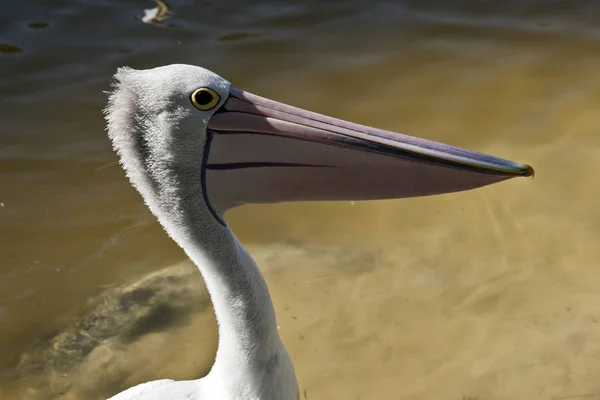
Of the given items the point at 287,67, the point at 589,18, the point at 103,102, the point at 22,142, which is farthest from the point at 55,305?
the point at 589,18

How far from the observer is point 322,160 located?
6.12 ft

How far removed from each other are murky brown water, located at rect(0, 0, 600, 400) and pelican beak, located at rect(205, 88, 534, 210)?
126 centimetres

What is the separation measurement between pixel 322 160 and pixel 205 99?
354 mm

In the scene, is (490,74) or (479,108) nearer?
(479,108)

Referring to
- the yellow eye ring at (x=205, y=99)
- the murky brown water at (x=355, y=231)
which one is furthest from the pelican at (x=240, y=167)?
the murky brown water at (x=355, y=231)

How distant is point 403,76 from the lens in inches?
207

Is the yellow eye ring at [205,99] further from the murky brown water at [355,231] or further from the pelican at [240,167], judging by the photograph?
the murky brown water at [355,231]

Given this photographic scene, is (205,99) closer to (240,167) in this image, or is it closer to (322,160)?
(240,167)

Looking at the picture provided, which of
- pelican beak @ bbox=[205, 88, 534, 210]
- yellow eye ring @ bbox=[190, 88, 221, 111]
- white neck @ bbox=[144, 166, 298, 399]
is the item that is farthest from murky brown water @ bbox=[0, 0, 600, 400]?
yellow eye ring @ bbox=[190, 88, 221, 111]

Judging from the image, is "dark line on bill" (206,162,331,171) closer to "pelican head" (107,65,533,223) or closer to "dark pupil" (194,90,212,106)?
"pelican head" (107,65,533,223)

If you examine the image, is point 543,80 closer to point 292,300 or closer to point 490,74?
point 490,74

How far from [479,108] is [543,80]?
60 centimetres

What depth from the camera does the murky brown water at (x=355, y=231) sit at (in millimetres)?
2994

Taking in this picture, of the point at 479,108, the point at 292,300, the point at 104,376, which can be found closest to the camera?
the point at 104,376
